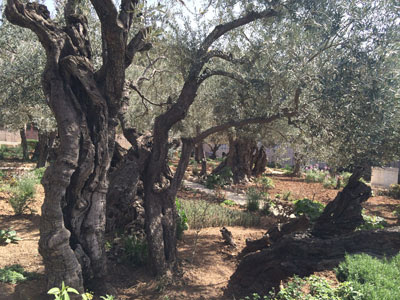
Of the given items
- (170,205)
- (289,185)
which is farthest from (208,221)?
(289,185)

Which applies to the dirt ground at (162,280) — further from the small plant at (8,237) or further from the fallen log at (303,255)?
the fallen log at (303,255)

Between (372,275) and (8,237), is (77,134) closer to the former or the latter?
A: (8,237)

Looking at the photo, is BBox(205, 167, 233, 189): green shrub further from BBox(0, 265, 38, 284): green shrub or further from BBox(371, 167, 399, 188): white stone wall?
BBox(0, 265, 38, 284): green shrub

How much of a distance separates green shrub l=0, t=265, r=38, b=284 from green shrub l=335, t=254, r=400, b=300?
3713mm

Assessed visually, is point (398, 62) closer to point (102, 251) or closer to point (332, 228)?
point (332, 228)

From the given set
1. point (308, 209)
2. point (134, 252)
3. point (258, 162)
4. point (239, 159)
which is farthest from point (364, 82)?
point (258, 162)

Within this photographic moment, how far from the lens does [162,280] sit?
483cm

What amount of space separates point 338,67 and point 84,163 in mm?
3556

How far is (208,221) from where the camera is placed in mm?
8305

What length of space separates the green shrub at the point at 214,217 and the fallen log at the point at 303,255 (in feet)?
10.1

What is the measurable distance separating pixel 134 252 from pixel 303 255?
2.51 metres

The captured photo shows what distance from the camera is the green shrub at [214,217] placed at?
804cm

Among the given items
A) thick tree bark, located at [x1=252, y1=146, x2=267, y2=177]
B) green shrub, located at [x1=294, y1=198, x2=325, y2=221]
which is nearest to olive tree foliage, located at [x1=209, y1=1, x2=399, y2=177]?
green shrub, located at [x1=294, y1=198, x2=325, y2=221]

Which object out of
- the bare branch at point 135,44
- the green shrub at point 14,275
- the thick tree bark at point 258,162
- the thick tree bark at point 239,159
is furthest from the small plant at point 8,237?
the thick tree bark at point 258,162
